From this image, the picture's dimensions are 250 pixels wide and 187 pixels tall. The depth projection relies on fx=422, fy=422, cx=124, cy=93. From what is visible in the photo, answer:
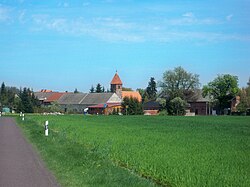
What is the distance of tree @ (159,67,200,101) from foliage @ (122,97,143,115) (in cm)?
1682

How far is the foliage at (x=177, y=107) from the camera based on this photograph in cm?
10525

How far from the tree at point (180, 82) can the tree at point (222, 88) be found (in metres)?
8.09

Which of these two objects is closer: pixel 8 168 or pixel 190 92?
pixel 8 168

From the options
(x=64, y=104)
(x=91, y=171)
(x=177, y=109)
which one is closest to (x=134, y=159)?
(x=91, y=171)

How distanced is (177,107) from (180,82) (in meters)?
18.9

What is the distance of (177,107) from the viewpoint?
105438 millimetres

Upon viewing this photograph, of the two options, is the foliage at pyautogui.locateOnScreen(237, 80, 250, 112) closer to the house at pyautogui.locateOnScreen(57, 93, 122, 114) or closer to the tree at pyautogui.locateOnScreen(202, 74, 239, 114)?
the tree at pyautogui.locateOnScreen(202, 74, 239, 114)

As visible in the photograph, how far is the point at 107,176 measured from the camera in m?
10.9

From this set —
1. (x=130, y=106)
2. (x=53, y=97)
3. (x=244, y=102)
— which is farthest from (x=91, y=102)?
(x=244, y=102)

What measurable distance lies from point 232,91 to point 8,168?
119 metres

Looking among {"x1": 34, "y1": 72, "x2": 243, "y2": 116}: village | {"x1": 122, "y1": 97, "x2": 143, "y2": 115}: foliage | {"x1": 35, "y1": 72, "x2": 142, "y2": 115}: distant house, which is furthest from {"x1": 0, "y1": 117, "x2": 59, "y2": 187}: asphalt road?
{"x1": 35, "y1": 72, "x2": 142, "y2": 115}: distant house

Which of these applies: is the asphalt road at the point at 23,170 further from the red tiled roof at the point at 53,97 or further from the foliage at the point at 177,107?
the red tiled roof at the point at 53,97

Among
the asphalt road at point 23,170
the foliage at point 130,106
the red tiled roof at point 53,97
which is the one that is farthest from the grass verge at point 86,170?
the red tiled roof at point 53,97

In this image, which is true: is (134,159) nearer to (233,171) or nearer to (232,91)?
(233,171)
